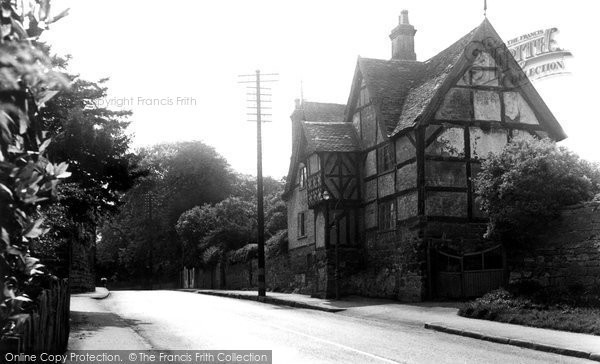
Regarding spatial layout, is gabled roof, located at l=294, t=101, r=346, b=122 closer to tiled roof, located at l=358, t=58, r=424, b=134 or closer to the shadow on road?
tiled roof, located at l=358, t=58, r=424, b=134

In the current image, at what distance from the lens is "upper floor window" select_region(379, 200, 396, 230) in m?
27.7

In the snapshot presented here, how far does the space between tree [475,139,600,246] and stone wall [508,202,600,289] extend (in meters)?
0.47

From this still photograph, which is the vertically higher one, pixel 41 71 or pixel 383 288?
pixel 41 71

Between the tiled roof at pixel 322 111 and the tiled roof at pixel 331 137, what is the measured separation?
26.5 feet

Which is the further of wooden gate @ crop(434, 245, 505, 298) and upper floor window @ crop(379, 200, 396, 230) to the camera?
upper floor window @ crop(379, 200, 396, 230)

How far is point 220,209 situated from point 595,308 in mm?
39504

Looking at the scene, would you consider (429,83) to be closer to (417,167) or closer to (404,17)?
(417,167)

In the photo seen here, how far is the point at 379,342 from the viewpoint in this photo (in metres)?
12.9

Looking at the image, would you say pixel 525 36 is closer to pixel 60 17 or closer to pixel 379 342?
pixel 379 342

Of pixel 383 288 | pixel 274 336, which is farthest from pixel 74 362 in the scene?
pixel 383 288

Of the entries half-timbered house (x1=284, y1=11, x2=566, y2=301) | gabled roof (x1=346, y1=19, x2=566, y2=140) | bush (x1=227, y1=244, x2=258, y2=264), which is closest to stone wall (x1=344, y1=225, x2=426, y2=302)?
half-timbered house (x1=284, y1=11, x2=566, y2=301)

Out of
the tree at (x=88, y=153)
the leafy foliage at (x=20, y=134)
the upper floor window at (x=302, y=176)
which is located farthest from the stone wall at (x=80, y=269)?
the leafy foliage at (x=20, y=134)

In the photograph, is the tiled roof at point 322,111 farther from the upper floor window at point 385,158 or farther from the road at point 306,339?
the road at point 306,339

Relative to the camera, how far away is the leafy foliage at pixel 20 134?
99.1 inches
